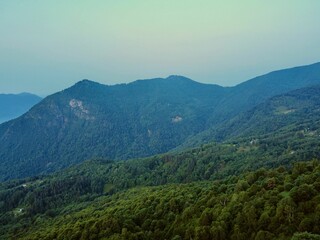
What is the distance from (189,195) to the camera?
11525cm

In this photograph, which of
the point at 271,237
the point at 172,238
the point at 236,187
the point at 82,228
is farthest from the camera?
the point at 82,228

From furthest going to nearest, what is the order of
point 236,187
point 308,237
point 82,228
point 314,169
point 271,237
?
point 82,228 → point 236,187 → point 314,169 → point 271,237 → point 308,237

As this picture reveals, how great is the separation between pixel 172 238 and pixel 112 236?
1651 cm

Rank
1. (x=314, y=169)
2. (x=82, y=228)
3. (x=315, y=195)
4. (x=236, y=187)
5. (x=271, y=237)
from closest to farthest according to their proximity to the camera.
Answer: (x=271, y=237) → (x=315, y=195) → (x=314, y=169) → (x=236, y=187) → (x=82, y=228)

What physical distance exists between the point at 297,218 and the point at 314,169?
24.5 meters

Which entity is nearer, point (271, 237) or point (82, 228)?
point (271, 237)

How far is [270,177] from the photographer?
321 ft

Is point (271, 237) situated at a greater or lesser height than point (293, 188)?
lesser

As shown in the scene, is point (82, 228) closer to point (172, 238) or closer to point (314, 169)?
point (172, 238)

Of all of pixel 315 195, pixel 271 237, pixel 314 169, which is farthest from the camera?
pixel 314 169

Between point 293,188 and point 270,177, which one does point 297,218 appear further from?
point 270,177

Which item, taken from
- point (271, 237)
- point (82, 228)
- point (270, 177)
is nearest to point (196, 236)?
point (271, 237)

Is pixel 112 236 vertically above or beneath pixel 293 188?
beneath

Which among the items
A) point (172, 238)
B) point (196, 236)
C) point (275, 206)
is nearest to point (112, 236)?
point (172, 238)
